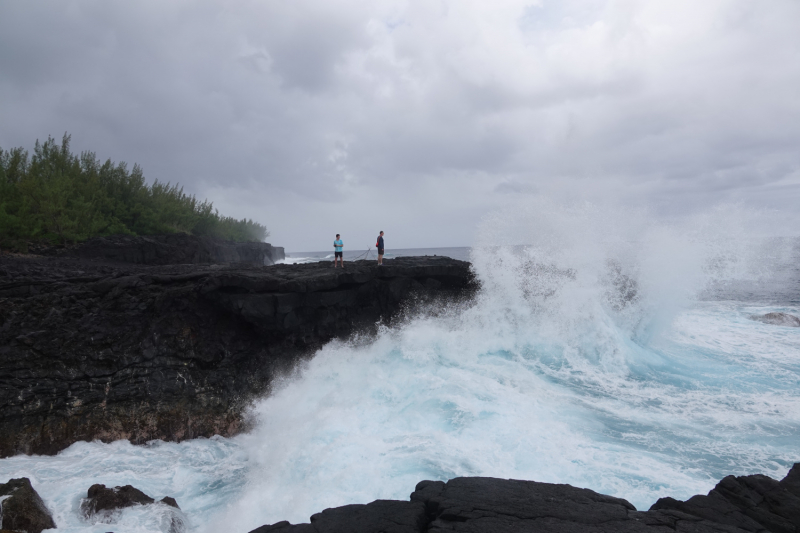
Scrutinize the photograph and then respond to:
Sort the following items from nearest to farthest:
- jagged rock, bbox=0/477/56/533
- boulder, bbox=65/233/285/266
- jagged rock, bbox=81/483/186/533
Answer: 1. jagged rock, bbox=0/477/56/533
2. jagged rock, bbox=81/483/186/533
3. boulder, bbox=65/233/285/266

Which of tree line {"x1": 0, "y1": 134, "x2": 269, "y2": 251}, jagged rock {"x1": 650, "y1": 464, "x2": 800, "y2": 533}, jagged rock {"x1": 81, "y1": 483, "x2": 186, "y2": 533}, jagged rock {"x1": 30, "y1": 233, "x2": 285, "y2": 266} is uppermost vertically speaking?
tree line {"x1": 0, "y1": 134, "x2": 269, "y2": 251}

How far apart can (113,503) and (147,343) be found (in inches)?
179

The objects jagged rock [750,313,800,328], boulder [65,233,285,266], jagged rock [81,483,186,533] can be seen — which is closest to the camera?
jagged rock [81,483,186,533]

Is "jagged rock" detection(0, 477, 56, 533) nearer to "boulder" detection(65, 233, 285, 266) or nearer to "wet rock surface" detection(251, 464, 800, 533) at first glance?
"wet rock surface" detection(251, 464, 800, 533)

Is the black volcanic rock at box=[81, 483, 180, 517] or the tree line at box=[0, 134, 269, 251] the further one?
the tree line at box=[0, 134, 269, 251]

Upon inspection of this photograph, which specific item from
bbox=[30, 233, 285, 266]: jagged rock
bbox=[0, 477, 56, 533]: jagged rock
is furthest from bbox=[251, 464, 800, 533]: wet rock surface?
→ bbox=[30, 233, 285, 266]: jagged rock

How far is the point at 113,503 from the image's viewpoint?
21.3 ft

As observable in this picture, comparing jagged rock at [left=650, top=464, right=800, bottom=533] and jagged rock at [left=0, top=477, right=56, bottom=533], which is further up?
jagged rock at [left=650, top=464, right=800, bottom=533]

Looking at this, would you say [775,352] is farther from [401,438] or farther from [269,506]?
[269,506]

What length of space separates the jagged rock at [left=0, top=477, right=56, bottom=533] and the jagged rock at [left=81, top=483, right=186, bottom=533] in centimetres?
52

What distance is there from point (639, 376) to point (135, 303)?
48.3 feet

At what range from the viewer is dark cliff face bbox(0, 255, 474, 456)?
9.10 metres

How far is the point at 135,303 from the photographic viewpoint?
34.8 feet

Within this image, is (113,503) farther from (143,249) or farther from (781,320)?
(781,320)
